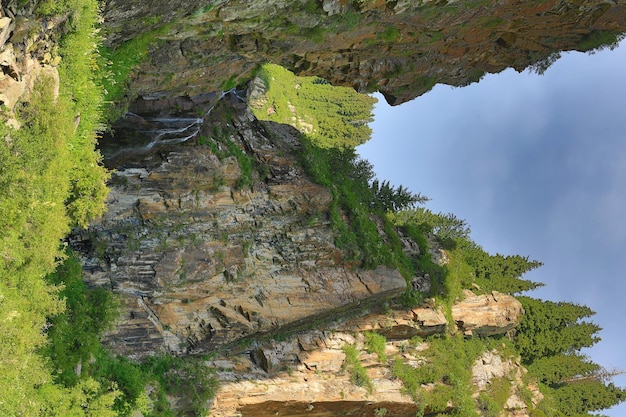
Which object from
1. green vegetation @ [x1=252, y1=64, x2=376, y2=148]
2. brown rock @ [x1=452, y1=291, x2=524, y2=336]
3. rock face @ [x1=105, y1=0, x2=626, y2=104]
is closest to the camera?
rock face @ [x1=105, y1=0, x2=626, y2=104]

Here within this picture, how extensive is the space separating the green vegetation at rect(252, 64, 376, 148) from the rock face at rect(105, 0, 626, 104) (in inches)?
1552

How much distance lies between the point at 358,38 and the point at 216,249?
38.6 ft

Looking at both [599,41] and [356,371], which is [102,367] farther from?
[599,41]

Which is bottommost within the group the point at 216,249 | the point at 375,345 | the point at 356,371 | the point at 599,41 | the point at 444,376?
the point at 356,371

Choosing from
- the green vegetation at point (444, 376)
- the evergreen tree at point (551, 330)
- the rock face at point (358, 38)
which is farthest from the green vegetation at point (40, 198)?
the evergreen tree at point (551, 330)

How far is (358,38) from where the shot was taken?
2320 cm

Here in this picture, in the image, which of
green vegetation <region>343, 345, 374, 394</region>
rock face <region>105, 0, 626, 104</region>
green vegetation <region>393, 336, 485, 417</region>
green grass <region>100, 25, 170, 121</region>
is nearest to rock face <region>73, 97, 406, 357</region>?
green vegetation <region>343, 345, 374, 394</region>

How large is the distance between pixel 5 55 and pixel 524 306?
3316cm

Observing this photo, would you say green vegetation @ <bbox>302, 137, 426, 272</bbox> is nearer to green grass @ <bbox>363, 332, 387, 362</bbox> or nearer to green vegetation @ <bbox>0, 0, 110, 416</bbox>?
green grass @ <bbox>363, 332, 387, 362</bbox>

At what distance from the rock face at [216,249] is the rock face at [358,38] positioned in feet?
12.6

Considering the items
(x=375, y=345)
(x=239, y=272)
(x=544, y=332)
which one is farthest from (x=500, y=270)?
(x=239, y=272)

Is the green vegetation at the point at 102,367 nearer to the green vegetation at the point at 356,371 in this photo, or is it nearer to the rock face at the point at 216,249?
the rock face at the point at 216,249

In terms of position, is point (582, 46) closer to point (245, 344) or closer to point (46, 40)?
point (245, 344)

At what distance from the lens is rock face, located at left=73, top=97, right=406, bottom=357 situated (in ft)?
75.9
